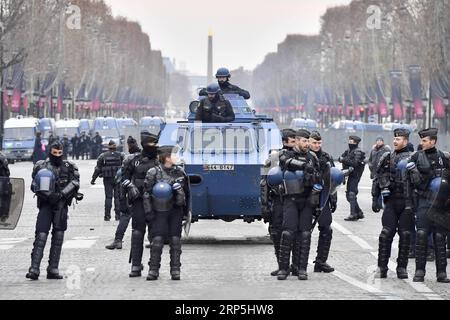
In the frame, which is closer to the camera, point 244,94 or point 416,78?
point 244,94

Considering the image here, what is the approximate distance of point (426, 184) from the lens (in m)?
17.5

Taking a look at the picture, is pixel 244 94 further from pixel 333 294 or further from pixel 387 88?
pixel 387 88

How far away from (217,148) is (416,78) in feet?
184

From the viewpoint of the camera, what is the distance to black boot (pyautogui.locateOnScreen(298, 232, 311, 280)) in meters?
17.4

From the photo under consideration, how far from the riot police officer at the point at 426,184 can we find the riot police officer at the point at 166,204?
2652 mm

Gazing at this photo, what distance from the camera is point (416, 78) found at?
259 feet

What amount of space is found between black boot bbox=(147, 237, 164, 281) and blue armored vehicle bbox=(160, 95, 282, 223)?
5.16m

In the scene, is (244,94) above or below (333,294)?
above

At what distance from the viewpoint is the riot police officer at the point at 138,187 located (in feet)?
58.2

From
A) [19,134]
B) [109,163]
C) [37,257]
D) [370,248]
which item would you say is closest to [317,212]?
[37,257]

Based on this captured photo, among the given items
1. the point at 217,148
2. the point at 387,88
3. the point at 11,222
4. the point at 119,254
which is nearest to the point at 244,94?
the point at 217,148

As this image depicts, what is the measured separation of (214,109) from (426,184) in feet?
26.2

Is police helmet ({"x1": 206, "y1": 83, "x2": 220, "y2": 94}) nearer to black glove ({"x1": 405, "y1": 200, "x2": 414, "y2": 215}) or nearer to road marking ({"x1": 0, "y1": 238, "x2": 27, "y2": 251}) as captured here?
road marking ({"x1": 0, "y1": 238, "x2": 27, "y2": 251})

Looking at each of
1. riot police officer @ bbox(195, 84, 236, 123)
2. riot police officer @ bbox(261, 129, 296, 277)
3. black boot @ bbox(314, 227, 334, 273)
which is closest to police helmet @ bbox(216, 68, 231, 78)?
riot police officer @ bbox(195, 84, 236, 123)
